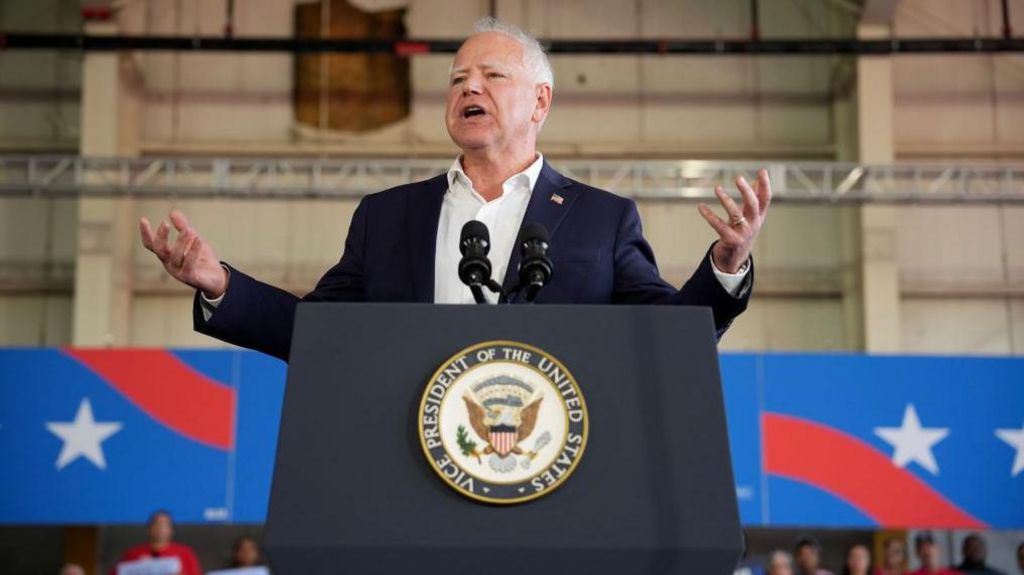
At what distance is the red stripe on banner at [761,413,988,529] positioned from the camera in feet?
26.8

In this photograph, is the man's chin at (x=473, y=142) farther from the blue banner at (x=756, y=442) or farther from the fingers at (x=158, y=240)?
the blue banner at (x=756, y=442)

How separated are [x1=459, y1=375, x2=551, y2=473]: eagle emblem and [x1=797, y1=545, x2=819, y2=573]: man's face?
6.97 metres

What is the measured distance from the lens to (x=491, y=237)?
6.55 ft

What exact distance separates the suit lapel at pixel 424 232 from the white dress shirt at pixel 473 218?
14mm

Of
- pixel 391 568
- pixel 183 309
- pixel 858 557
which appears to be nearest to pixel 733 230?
pixel 391 568

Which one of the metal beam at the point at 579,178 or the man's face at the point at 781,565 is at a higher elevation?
the metal beam at the point at 579,178

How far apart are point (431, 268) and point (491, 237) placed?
128 millimetres

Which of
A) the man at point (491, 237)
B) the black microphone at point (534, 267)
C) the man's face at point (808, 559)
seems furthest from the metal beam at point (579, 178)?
the black microphone at point (534, 267)

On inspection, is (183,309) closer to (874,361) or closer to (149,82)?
(149,82)

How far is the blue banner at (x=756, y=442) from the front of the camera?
8.12 meters

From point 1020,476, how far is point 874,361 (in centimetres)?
114

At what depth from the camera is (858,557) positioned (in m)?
7.93

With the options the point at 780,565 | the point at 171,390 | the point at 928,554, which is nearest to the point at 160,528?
the point at 171,390

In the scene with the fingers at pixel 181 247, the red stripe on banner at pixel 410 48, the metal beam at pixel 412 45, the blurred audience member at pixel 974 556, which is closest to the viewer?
the fingers at pixel 181 247
